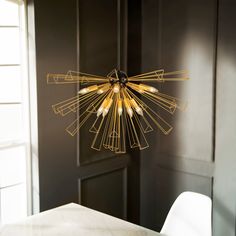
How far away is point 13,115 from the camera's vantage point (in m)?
2.55

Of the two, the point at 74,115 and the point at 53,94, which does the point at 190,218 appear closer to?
the point at 74,115

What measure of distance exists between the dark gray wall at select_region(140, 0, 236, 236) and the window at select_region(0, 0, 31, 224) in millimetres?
952

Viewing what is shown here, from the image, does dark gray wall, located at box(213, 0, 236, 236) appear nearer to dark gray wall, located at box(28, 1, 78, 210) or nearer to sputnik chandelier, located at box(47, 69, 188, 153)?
sputnik chandelier, located at box(47, 69, 188, 153)

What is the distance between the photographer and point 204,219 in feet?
6.98

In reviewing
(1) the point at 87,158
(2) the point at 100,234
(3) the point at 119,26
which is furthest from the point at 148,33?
(2) the point at 100,234

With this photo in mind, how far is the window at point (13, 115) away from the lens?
2.48 metres

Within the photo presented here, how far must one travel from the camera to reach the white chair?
212 centimetres

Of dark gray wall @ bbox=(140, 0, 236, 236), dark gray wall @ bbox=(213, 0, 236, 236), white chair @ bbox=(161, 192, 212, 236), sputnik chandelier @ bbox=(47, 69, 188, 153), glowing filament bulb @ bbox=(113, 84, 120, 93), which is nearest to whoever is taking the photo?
glowing filament bulb @ bbox=(113, 84, 120, 93)

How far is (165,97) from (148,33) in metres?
0.50

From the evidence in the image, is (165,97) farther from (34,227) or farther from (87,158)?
(34,227)

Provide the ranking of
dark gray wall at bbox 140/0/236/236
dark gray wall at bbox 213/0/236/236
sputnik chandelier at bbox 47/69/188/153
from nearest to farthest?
1. dark gray wall at bbox 213/0/236/236
2. dark gray wall at bbox 140/0/236/236
3. sputnik chandelier at bbox 47/69/188/153

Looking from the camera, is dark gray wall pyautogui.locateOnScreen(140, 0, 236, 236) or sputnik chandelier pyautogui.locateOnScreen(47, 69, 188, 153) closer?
dark gray wall pyautogui.locateOnScreen(140, 0, 236, 236)

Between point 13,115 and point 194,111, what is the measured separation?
3.98ft

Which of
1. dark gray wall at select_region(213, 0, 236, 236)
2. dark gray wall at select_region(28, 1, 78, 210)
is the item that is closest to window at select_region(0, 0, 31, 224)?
dark gray wall at select_region(28, 1, 78, 210)
